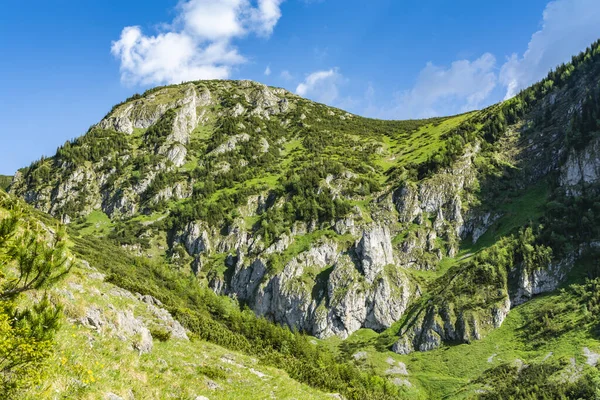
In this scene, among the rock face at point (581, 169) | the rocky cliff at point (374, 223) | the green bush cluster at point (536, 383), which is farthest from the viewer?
the rock face at point (581, 169)

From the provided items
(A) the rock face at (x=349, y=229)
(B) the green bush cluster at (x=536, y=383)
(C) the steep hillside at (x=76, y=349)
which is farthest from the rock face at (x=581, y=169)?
(C) the steep hillside at (x=76, y=349)

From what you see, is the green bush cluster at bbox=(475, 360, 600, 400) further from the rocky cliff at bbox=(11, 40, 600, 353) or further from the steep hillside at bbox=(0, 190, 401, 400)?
the steep hillside at bbox=(0, 190, 401, 400)

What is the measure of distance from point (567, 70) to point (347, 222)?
6440 inches

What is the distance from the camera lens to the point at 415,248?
14662 centimetres

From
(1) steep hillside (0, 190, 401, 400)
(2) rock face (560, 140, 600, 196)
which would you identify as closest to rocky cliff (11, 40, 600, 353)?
(2) rock face (560, 140, 600, 196)

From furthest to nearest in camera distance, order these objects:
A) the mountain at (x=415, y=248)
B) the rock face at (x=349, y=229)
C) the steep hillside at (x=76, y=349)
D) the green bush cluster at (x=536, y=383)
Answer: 1. the rock face at (x=349, y=229)
2. the mountain at (x=415, y=248)
3. the green bush cluster at (x=536, y=383)
4. the steep hillside at (x=76, y=349)

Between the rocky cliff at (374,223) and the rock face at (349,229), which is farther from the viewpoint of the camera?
the rock face at (349,229)

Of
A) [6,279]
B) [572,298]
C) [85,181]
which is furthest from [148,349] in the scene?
[85,181]

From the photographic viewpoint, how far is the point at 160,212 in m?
181

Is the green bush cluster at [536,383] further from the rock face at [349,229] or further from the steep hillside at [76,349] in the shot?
the steep hillside at [76,349]

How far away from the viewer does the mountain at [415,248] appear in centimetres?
9394

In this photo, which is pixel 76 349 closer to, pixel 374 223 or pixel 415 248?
pixel 374 223

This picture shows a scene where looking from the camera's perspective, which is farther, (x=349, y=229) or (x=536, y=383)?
(x=349, y=229)

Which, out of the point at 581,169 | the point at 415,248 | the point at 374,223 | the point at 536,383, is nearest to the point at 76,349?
the point at 536,383
